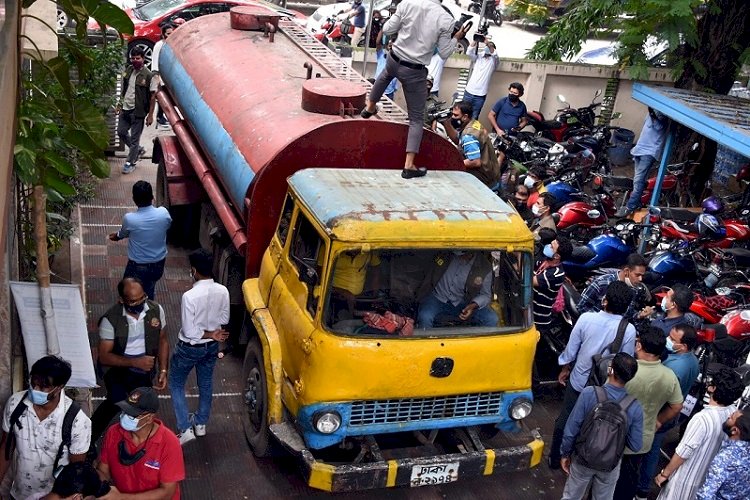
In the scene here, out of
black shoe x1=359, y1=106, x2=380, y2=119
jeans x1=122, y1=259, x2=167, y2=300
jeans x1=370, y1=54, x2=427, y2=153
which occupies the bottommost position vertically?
jeans x1=122, y1=259, x2=167, y2=300

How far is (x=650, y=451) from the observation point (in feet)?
22.6

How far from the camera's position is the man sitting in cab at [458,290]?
6.25 meters

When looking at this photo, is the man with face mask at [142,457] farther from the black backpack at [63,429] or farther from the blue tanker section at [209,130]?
the blue tanker section at [209,130]

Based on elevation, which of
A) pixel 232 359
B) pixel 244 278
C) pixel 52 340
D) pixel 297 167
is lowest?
pixel 232 359

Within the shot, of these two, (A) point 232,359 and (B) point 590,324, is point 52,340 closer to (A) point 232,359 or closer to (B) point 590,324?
(A) point 232,359

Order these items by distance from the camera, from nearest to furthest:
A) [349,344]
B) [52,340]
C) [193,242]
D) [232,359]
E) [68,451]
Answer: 1. [68,451]
2. [52,340]
3. [349,344]
4. [232,359]
5. [193,242]

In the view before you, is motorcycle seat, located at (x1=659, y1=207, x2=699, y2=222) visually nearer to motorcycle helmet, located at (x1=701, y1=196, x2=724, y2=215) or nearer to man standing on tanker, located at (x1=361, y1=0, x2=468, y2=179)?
motorcycle helmet, located at (x1=701, y1=196, x2=724, y2=215)

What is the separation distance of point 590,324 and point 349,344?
2.02 meters

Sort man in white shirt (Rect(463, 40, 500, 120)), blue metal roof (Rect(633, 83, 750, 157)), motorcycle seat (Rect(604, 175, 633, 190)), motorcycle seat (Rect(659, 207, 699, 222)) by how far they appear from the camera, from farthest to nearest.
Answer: man in white shirt (Rect(463, 40, 500, 120))
motorcycle seat (Rect(604, 175, 633, 190))
motorcycle seat (Rect(659, 207, 699, 222))
blue metal roof (Rect(633, 83, 750, 157))

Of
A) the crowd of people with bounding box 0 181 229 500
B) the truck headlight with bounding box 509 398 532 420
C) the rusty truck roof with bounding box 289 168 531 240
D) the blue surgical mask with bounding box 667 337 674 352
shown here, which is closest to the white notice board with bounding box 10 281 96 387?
the crowd of people with bounding box 0 181 229 500

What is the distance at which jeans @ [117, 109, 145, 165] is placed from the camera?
12.3 meters

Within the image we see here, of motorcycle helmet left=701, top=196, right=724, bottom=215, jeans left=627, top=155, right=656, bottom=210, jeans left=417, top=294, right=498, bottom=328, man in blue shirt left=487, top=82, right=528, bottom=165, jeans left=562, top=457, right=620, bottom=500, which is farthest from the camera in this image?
man in blue shirt left=487, top=82, right=528, bottom=165

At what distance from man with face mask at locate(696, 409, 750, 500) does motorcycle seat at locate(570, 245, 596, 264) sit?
14.4 ft

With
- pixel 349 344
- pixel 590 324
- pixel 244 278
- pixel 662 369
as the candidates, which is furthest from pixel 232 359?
pixel 662 369
